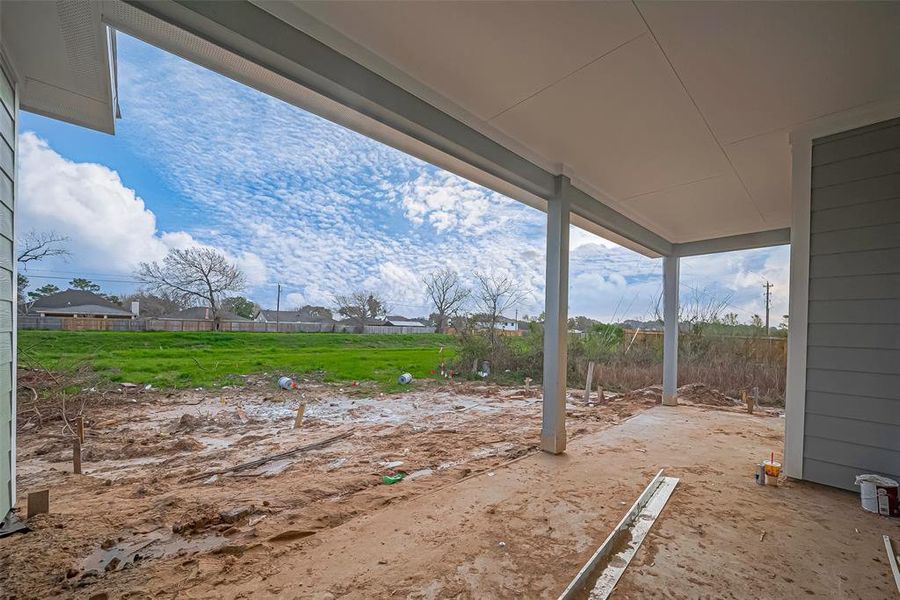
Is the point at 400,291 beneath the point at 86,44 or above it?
beneath

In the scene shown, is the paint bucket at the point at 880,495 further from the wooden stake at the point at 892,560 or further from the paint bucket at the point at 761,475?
the paint bucket at the point at 761,475

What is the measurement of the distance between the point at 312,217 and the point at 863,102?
1035 cm

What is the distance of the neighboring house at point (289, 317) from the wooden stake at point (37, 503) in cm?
672

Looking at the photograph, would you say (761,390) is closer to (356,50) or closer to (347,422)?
(347,422)

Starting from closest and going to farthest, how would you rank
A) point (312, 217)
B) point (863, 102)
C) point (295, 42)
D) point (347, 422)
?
point (295, 42) < point (863, 102) < point (347, 422) < point (312, 217)

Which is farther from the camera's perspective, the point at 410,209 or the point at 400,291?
the point at 410,209

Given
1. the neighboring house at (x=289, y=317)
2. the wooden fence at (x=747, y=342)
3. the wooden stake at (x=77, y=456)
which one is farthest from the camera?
the neighboring house at (x=289, y=317)

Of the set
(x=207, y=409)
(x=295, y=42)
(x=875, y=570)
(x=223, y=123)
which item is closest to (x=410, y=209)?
(x=223, y=123)

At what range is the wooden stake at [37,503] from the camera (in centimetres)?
190

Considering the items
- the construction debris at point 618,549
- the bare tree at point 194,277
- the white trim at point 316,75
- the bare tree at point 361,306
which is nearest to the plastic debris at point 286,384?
the bare tree at point 194,277

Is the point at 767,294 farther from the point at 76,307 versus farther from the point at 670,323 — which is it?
the point at 76,307

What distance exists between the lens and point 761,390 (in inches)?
248

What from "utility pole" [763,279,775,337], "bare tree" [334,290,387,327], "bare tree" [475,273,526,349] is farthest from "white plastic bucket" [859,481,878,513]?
"bare tree" [334,290,387,327]

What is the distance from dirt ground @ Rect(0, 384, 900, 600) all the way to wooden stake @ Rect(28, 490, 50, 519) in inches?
1.8
